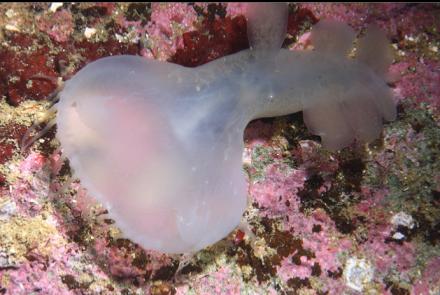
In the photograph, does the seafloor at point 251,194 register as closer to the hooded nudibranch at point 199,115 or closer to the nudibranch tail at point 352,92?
the nudibranch tail at point 352,92

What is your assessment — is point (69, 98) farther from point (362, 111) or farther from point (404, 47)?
point (404, 47)

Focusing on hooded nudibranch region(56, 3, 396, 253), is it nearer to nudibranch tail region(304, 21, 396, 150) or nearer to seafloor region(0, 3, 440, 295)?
nudibranch tail region(304, 21, 396, 150)

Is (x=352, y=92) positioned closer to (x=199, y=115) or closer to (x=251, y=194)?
(x=251, y=194)

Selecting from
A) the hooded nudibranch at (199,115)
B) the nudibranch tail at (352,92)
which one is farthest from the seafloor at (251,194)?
the hooded nudibranch at (199,115)

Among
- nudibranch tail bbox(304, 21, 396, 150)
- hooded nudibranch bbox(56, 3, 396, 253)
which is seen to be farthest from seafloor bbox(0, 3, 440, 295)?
hooded nudibranch bbox(56, 3, 396, 253)

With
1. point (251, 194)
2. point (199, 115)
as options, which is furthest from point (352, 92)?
point (199, 115)
